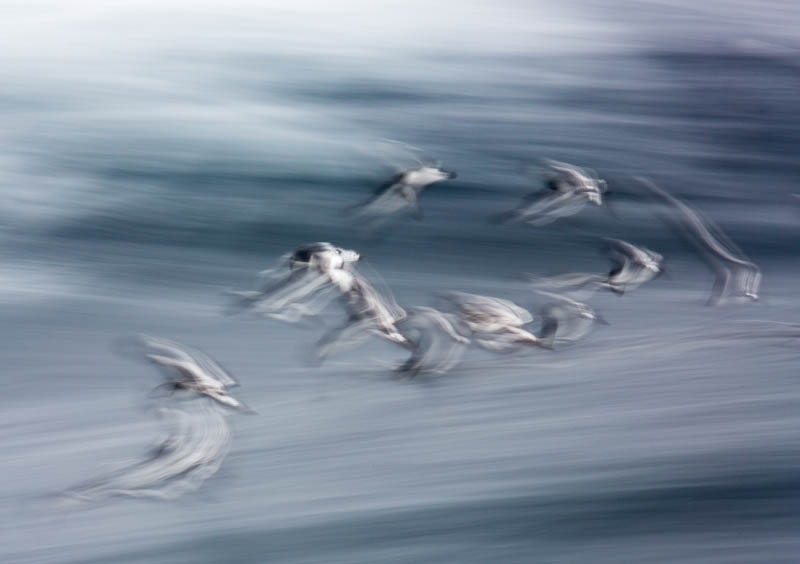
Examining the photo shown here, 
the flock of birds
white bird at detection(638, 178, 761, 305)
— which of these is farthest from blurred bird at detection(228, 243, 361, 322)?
white bird at detection(638, 178, 761, 305)

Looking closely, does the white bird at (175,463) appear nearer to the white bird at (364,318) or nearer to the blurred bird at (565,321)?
the white bird at (364,318)

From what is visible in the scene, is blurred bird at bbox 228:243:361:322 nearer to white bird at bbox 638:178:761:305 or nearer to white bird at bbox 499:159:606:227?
white bird at bbox 499:159:606:227

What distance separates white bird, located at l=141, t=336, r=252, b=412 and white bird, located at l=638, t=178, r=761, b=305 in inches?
14.9

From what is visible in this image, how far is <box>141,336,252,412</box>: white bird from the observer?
63 centimetres

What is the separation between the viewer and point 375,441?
2.03ft

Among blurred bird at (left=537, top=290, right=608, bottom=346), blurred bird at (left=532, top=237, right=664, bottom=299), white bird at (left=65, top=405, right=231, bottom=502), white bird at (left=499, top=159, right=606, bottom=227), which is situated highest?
white bird at (left=499, top=159, right=606, bottom=227)

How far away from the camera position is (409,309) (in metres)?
0.68

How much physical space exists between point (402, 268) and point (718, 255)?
0.84 feet

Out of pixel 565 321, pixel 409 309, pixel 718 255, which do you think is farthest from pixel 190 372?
pixel 718 255

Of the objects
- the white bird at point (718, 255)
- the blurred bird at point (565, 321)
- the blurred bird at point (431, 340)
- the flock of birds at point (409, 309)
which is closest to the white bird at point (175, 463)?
the flock of birds at point (409, 309)

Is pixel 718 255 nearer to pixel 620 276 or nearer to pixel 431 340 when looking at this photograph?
pixel 620 276

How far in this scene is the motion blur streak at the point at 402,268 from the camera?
596 mm

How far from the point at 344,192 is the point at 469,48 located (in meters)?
0.18

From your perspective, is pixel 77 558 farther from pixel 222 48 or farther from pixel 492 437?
pixel 222 48
